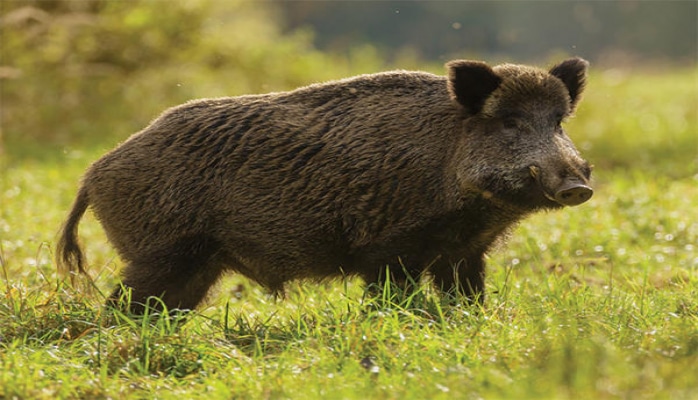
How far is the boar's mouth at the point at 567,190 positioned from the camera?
4277mm

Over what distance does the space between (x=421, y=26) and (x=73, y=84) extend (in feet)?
30.8

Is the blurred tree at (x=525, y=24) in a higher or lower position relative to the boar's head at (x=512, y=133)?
lower

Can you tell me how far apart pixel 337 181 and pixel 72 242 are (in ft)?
5.25

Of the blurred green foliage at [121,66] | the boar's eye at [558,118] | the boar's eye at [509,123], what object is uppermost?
the boar's eye at [558,118]

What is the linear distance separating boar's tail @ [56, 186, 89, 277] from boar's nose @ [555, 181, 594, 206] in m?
2.66

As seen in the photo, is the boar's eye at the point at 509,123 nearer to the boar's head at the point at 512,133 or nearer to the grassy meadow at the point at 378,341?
the boar's head at the point at 512,133

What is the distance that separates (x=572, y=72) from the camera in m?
5.11

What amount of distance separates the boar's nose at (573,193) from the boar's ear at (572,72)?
3.10 feet

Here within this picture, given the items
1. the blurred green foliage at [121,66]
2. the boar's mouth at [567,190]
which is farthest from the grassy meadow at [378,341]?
the blurred green foliage at [121,66]

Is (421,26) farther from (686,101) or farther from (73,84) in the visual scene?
(73,84)

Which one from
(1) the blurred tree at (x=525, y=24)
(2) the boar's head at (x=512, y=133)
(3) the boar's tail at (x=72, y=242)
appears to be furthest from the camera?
(1) the blurred tree at (x=525, y=24)

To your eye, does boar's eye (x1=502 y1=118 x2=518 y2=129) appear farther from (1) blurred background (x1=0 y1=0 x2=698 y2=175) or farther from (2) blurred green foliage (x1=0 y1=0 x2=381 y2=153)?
(2) blurred green foliage (x1=0 y1=0 x2=381 y2=153)

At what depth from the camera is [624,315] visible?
4418 millimetres

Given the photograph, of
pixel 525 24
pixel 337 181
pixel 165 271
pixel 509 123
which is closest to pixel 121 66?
pixel 165 271
